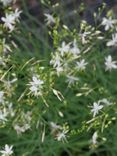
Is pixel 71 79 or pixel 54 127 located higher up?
pixel 71 79

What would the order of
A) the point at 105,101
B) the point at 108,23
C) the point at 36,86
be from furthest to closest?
the point at 108,23, the point at 105,101, the point at 36,86

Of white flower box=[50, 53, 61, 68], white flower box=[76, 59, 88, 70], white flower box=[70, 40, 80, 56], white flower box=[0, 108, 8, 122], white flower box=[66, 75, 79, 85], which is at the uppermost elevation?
white flower box=[70, 40, 80, 56]

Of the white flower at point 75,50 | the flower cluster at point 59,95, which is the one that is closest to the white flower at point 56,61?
the flower cluster at point 59,95

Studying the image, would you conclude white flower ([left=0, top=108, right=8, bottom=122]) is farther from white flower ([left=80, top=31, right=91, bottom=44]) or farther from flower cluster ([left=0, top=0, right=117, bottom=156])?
white flower ([left=80, top=31, right=91, bottom=44])

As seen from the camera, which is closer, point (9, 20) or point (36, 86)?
point (36, 86)

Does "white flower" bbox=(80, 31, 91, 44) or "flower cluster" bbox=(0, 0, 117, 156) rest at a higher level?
"white flower" bbox=(80, 31, 91, 44)

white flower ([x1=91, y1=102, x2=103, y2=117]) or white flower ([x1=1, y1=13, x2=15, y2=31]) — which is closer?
white flower ([x1=91, y1=102, x2=103, y2=117])

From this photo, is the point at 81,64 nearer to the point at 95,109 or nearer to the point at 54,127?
the point at 95,109

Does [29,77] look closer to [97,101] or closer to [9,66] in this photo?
[9,66]

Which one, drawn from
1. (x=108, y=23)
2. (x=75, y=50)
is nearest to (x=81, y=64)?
(x=75, y=50)

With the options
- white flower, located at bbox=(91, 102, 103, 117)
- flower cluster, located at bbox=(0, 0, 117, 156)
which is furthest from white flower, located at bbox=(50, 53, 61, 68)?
white flower, located at bbox=(91, 102, 103, 117)

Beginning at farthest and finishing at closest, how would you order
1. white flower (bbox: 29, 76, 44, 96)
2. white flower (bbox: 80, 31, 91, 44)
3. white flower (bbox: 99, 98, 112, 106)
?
white flower (bbox: 80, 31, 91, 44) < white flower (bbox: 99, 98, 112, 106) < white flower (bbox: 29, 76, 44, 96)

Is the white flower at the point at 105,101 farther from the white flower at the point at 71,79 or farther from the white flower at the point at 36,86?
the white flower at the point at 36,86
